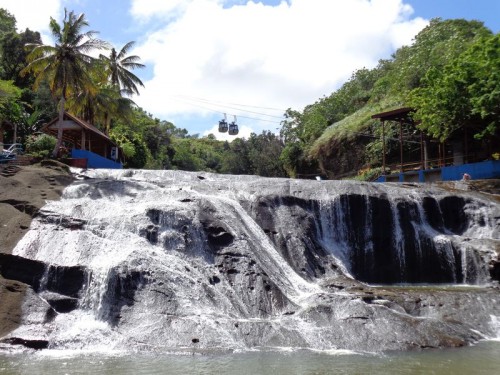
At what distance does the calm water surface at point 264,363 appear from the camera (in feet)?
34.0

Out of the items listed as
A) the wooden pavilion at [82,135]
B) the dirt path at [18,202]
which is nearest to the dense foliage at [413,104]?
the wooden pavilion at [82,135]

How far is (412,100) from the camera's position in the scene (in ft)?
105

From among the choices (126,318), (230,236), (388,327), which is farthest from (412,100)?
(126,318)

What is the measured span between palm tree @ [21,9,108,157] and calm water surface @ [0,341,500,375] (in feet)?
64.1

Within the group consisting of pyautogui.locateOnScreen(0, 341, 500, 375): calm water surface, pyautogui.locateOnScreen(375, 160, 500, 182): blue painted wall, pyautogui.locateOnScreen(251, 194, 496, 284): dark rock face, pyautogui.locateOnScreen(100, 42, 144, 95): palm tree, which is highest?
pyautogui.locateOnScreen(100, 42, 144, 95): palm tree

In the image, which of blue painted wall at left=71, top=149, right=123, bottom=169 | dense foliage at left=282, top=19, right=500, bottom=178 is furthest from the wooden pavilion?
→ dense foliage at left=282, top=19, right=500, bottom=178

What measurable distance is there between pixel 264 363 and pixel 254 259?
5.97 meters

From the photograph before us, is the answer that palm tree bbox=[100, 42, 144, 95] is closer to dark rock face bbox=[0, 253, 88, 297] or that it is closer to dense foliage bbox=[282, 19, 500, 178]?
dense foliage bbox=[282, 19, 500, 178]

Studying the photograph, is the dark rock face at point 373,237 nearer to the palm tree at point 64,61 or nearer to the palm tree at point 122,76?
the palm tree at point 64,61

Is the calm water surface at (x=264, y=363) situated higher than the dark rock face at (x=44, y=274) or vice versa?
the dark rock face at (x=44, y=274)

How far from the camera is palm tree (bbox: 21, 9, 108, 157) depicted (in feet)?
94.1

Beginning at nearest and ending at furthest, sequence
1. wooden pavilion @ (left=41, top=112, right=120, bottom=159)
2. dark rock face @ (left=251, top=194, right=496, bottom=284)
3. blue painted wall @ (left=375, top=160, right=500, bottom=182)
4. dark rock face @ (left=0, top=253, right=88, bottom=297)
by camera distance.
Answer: dark rock face @ (left=0, top=253, right=88, bottom=297)
dark rock face @ (left=251, top=194, right=496, bottom=284)
blue painted wall @ (left=375, top=160, right=500, bottom=182)
wooden pavilion @ (left=41, top=112, right=120, bottom=159)

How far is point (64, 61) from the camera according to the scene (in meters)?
28.8

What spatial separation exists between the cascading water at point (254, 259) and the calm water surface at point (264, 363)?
2.59ft
